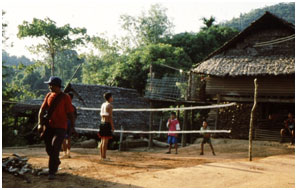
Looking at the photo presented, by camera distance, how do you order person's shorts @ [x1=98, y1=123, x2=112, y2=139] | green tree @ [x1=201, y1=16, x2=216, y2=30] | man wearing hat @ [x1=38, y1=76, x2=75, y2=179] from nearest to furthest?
man wearing hat @ [x1=38, y1=76, x2=75, y2=179] → person's shorts @ [x1=98, y1=123, x2=112, y2=139] → green tree @ [x1=201, y1=16, x2=216, y2=30]

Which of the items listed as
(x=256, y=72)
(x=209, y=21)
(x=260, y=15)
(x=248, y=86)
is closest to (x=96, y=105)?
(x=248, y=86)

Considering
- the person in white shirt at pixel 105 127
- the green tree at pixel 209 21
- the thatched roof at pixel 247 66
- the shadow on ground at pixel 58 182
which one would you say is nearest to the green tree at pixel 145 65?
the thatched roof at pixel 247 66

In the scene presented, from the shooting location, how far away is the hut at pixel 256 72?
16.2 metres

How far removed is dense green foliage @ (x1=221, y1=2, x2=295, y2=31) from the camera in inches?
1990

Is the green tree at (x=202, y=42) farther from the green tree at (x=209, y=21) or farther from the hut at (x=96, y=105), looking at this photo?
the hut at (x=96, y=105)

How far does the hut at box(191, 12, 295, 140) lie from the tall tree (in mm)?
20007

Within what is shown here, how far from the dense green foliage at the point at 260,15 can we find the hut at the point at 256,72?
111ft

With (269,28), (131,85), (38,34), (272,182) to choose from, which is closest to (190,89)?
(269,28)

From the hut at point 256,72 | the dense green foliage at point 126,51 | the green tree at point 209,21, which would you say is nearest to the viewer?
the hut at point 256,72

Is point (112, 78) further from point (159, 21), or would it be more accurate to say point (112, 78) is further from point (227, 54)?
point (159, 21)

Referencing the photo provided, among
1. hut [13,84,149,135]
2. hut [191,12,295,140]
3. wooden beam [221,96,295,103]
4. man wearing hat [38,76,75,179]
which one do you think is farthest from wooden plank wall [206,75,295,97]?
man wearing hat [38,76,75,179]

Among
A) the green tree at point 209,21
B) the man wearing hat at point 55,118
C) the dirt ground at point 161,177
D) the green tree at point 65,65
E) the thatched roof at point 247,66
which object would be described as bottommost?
the dirt ground at point 161,177

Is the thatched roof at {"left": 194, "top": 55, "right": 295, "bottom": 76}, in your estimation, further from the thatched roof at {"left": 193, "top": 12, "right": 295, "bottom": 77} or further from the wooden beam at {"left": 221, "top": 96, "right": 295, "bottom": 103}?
the wooden beam at {"left": 221, "top": 96, "right": 295, "bottom": 103}

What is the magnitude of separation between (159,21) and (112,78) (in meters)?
15.1
